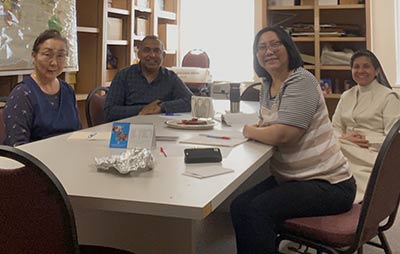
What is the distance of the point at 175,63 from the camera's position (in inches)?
219

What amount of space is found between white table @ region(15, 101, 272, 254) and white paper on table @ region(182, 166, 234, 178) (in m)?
0.02

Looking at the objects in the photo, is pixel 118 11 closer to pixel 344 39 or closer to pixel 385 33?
pixel 344 39

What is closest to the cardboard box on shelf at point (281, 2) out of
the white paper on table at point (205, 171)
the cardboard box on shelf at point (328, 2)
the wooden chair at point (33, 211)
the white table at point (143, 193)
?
the cardboard box on shelf at point (328, 2)

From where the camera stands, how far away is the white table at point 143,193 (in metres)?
0.97

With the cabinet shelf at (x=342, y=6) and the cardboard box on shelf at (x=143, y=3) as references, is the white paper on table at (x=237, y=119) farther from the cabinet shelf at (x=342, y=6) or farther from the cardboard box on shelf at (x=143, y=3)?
the cardboard box on shelf at (x=143, y=3)

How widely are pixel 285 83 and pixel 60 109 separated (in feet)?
3.95

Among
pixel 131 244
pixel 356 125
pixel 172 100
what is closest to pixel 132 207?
pixel 131 244

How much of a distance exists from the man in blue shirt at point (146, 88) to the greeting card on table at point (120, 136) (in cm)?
119

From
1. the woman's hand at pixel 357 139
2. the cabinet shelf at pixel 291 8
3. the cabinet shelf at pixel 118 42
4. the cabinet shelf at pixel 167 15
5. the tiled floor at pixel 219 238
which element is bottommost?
the tiled floor at pixel 219 238

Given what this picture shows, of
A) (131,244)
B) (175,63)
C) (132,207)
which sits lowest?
(131,244)

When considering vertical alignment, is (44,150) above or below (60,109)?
below

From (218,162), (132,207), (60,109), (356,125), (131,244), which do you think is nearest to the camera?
(132,207)

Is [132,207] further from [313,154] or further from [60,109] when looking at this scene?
[60,109]

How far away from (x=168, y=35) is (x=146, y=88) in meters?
2.46
